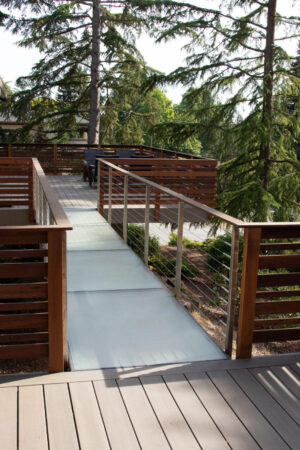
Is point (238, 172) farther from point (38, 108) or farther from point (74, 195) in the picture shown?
point (38, 108)

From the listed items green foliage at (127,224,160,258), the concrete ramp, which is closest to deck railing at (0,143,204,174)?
green foliage at (127,224,160,258)

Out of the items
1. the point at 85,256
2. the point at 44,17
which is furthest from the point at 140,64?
the point at 85,256

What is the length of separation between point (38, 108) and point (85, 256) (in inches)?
654

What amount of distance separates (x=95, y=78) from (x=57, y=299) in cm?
1801

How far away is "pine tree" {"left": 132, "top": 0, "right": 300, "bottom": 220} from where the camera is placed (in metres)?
10.3

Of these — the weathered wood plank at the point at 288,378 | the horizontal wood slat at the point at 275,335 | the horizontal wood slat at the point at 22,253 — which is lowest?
the weathered wood plank at the point at 288,378

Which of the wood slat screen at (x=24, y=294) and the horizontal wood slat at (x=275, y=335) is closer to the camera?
the wood slat screen at (x=24, y=294)

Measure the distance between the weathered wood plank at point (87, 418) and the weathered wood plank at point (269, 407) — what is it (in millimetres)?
869

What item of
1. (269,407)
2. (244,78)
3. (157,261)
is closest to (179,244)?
(269,407)

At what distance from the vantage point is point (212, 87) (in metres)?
11.1

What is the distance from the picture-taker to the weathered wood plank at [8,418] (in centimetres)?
241

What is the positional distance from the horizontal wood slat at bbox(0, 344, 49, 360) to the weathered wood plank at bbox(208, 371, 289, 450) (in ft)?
3.39

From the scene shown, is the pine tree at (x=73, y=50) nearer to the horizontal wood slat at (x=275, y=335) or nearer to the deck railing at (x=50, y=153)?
the deck railing at (x=50, y=153)

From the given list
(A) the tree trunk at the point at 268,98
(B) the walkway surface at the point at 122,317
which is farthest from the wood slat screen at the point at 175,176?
(B) the walkway surface at the point at 122,317
